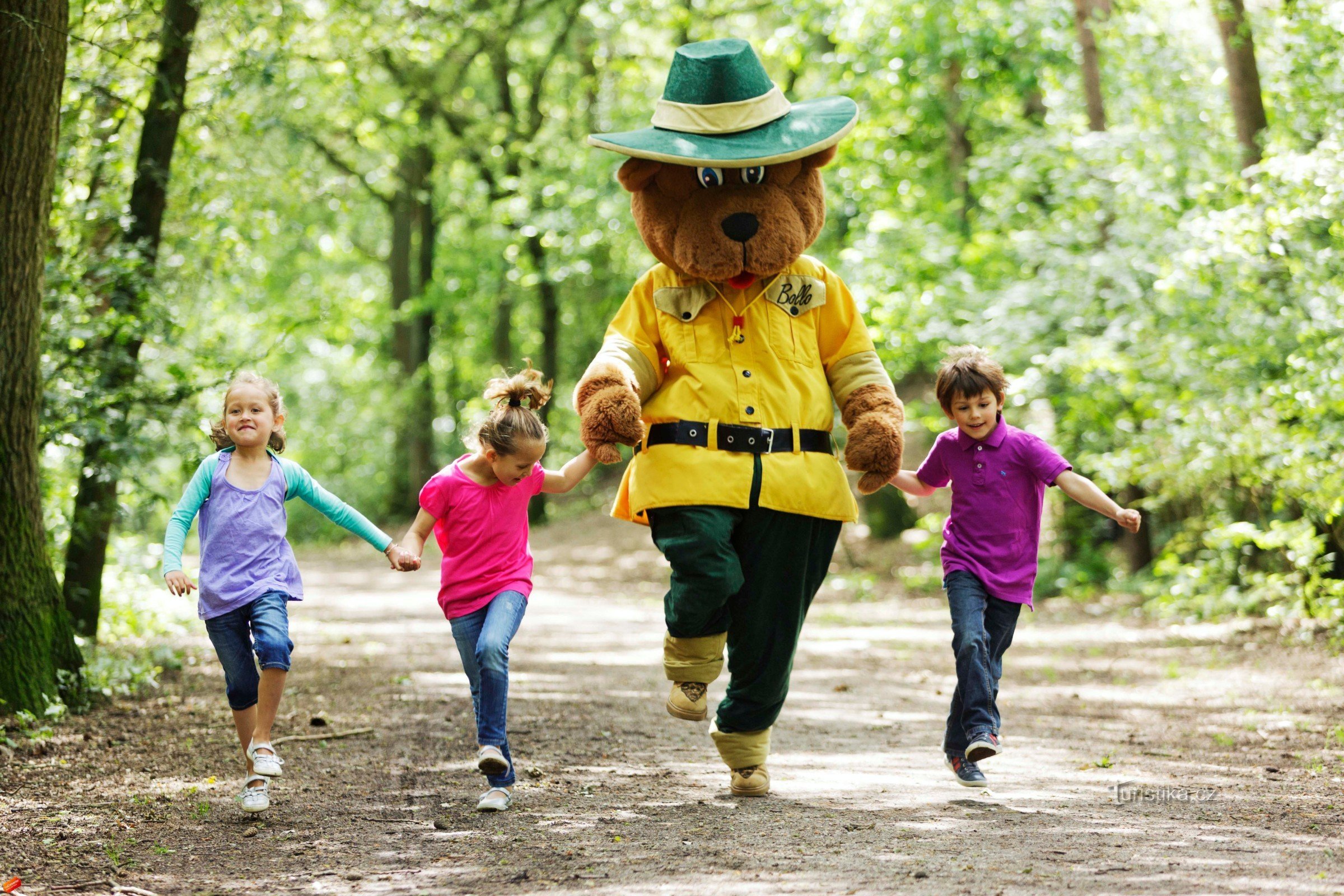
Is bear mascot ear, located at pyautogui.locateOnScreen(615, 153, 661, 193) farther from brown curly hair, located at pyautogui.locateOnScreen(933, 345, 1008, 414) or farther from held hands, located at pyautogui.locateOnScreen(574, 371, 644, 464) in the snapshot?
brown curly hair, located at pyautogui.locateOnScreen(933, 345, 1008, 414)

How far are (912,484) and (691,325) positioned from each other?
1.07 metres

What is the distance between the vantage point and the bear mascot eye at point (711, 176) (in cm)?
442

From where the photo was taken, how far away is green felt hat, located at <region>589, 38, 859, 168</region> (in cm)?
429

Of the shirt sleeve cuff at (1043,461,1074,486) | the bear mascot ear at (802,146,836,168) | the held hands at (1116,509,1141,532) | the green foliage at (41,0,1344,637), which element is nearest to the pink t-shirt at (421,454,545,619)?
the bear mascot ear at (802,146,836,168)

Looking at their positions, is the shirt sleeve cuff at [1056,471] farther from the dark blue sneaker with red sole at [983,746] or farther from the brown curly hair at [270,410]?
the brown curly hair at [270,410]

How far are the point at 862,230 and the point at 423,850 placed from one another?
465 inches

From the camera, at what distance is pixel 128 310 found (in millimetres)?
7457

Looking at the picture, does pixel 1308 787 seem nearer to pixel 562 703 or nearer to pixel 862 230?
pixel 562 703

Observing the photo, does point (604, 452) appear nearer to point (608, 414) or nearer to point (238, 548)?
point (608, 414)

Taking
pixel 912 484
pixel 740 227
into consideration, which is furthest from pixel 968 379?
pixel 740 227

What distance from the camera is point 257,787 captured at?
4457 millimetres

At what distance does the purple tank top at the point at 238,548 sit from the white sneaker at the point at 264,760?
0.49 m

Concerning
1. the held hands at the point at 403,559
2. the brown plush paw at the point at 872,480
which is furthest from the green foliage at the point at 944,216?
the brown plush paw at the point at 872,480

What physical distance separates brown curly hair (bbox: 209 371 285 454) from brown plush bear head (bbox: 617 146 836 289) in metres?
1.54
